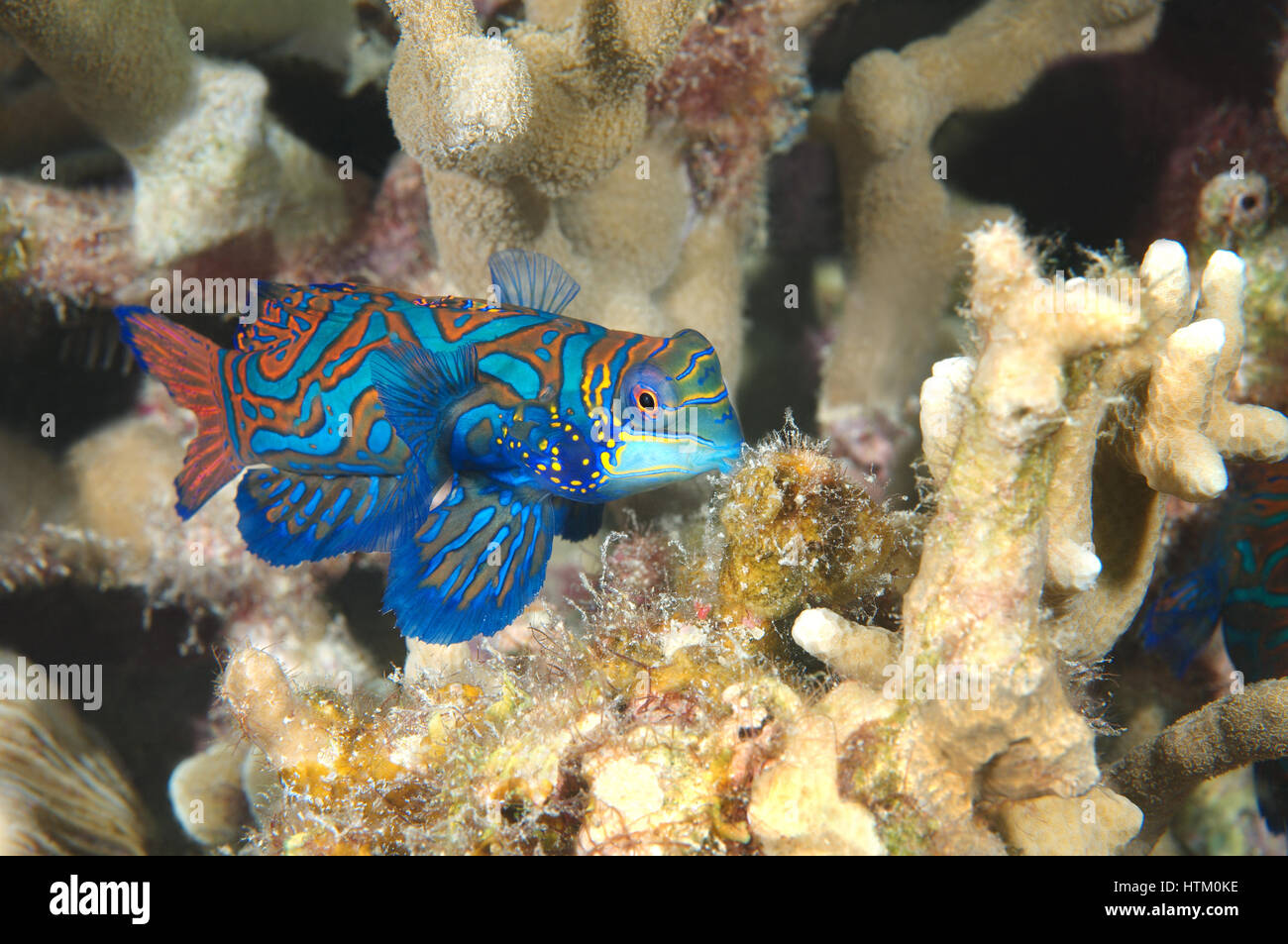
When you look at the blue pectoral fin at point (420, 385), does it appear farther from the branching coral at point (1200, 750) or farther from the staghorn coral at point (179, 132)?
the branching coral at point (1200, 750)

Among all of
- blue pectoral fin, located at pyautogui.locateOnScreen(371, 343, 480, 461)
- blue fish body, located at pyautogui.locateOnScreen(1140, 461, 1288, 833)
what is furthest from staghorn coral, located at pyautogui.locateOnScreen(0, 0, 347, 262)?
blue fish body, located at pyautogui.locateOnScreen(1140, 461, 1288, 833)

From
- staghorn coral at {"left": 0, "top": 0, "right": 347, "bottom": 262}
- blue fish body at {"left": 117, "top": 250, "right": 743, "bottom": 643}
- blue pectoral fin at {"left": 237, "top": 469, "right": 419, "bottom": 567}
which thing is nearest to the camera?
blue fish body at {"left": 117, "top": 250, "right": 743, "bottom": 643}

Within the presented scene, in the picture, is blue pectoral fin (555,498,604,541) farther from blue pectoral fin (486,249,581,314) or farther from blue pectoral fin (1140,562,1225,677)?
blue pectoral fin (1140,562,1225,677)

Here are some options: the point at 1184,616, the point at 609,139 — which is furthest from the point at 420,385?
the point at 1184,616

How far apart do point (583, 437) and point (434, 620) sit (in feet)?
2.98

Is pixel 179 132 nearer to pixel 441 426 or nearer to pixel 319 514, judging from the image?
pixel 319 514

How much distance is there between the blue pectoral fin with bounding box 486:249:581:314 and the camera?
3.30 meters

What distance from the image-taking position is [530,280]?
3.34 metres

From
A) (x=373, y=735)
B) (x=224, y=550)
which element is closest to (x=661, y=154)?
(x=373, y=735)

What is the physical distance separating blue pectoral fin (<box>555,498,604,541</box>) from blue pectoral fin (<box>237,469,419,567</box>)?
70 centimetres

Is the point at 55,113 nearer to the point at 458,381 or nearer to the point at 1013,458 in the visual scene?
the point at 458,381

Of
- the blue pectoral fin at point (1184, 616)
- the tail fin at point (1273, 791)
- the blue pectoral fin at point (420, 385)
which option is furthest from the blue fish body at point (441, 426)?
the tail fin at point (1273, 791)

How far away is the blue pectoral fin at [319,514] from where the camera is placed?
122 inches
